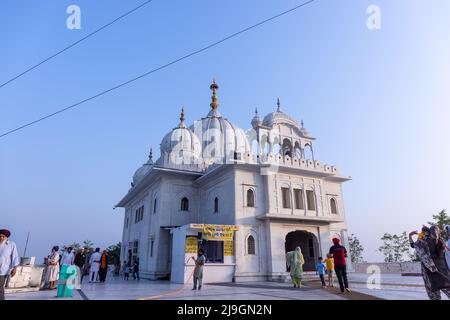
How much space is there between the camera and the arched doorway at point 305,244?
19.3m

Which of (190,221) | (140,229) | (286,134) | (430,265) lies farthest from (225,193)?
(430,265)

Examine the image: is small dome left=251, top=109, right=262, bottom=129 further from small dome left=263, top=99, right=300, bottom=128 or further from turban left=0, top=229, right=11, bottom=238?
turban left=0, top=229, right=11, bottom=238

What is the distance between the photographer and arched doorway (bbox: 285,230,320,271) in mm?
19255

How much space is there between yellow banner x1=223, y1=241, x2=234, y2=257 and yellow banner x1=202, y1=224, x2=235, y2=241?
0.87 ft

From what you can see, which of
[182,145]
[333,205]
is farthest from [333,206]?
[182,145]

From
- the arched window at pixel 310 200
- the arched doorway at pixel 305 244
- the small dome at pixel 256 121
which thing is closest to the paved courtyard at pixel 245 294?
the arched window at pixel 310 200

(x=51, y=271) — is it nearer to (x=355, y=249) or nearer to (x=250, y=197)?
(x=250, y=197)

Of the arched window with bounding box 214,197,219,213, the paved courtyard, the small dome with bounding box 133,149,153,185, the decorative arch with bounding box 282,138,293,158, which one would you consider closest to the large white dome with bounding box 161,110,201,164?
the small dome with bounding box 133,149,153,185

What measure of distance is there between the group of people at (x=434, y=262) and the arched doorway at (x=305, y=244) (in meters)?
13.1

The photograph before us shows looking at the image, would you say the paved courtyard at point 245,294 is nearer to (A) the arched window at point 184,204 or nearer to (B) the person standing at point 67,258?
(B) the person standing at point 67,258

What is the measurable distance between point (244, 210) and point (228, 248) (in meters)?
2.24

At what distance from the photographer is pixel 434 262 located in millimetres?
5480

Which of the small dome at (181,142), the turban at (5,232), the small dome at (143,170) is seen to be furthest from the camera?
the small dome at (143,170)
